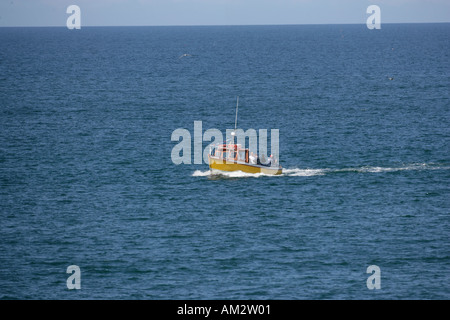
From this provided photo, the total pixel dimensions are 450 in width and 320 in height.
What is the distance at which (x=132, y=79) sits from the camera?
198000 millimetres

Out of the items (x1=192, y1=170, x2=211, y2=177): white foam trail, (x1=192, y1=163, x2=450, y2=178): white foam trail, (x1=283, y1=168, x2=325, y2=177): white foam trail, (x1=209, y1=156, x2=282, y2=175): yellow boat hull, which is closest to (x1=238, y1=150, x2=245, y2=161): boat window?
(x1=209, y1=156, x2=282, y2=175): yellow boat hull

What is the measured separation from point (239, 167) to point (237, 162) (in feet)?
3.59

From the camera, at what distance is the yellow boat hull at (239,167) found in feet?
269

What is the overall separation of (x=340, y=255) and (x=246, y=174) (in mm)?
25485

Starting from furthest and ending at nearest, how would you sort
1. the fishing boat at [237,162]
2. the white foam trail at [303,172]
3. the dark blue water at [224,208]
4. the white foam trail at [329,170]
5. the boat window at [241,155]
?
the white foam trail at [303,172], the white foam trail at [329,170], the boat window at [241,155], the fishing boat at [237,162], the dark blue water at [224,208]

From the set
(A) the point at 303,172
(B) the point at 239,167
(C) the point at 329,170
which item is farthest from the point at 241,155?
(C) the point at 329,170

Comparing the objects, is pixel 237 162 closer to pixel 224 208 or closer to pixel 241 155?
pixel 241 155

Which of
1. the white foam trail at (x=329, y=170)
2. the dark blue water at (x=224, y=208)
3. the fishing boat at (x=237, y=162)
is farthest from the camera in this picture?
the white foam trail at (x=329, y=170)

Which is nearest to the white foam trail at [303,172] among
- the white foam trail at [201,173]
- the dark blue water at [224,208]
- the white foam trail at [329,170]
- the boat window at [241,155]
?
the white foam trail at [329,170]

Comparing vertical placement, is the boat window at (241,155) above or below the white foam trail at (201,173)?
above

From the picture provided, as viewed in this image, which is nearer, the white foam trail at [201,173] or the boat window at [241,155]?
the boat window at [241,155]

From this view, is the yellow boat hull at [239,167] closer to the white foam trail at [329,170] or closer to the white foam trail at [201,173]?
the white foam trail at [329,170]

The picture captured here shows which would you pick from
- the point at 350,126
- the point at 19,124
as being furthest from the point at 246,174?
the point at 19,124
